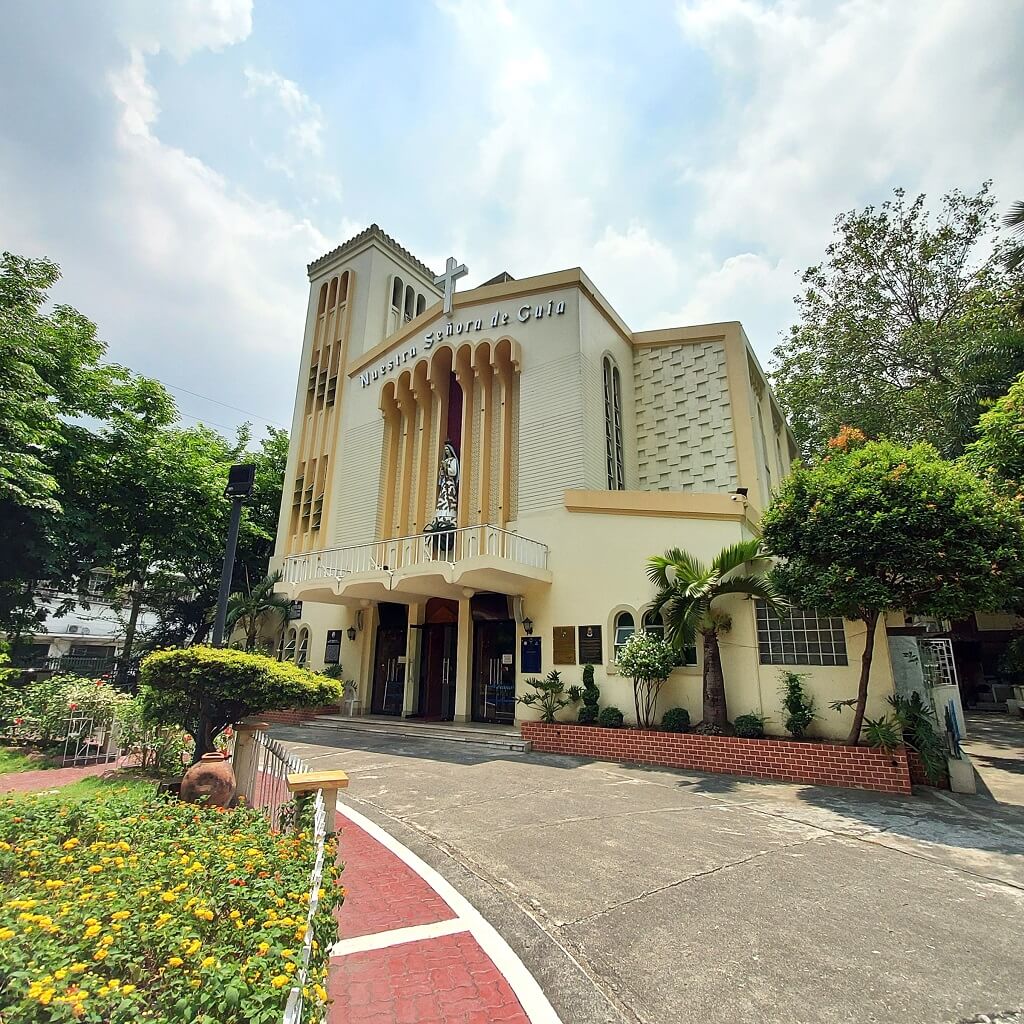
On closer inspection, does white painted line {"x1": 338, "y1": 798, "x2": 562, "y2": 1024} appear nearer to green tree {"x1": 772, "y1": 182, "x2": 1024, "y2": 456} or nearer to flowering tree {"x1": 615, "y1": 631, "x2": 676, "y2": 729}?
flowering tree {"x1": 615, "y1": 631, "x2": 676, "y2": 729}

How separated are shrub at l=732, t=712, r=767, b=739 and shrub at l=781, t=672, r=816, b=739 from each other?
42 centimetres

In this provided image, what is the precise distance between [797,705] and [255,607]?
15.3m

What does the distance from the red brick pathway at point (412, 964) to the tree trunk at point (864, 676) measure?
673 cm

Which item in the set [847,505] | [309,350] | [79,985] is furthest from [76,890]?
[309,350]

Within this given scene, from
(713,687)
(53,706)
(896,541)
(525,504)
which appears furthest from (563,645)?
(53,706)

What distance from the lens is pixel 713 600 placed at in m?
10.1

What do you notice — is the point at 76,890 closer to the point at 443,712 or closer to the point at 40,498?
the point at 443,712

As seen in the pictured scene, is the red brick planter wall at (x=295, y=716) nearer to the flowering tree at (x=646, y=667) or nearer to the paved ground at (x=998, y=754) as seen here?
the flowering tree at (x=646, y=667)

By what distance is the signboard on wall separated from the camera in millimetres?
16000

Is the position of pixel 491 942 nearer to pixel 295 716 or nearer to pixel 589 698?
pixel 589 698

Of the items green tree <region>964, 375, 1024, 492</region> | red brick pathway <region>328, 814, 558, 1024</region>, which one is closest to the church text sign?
green tree <region>964, 375, 1024, 492</region>

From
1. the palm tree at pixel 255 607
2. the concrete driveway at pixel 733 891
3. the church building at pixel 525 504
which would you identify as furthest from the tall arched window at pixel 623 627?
the palm tree at pixel 255 607

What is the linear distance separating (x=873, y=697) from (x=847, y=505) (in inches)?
126

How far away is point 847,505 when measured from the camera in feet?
25.6
